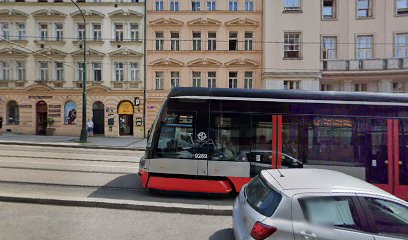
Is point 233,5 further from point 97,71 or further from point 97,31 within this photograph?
point 97,71

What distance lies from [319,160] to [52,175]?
765 centimetres

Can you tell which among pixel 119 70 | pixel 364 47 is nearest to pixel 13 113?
pixel 119 70

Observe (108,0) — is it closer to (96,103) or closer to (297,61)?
(96,103)

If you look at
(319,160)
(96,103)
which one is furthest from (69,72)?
(319,160)

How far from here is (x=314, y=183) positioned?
3.31 metres

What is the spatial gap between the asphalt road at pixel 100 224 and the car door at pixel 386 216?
2.37 metres

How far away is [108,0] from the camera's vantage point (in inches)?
974

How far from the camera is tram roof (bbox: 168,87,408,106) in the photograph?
641 centimetres

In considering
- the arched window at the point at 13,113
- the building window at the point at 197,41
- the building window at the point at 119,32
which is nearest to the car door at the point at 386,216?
the building window at the point at 197,41

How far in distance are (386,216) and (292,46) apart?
22573 millimetres

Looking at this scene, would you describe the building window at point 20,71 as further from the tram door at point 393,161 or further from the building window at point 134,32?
the tram door at point 393,161

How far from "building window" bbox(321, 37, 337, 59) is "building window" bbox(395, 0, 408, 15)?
5381 mm

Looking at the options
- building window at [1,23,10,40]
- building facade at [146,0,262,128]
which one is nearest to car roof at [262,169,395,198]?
building facade at [146,0,262,128]

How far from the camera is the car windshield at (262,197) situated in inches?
122
